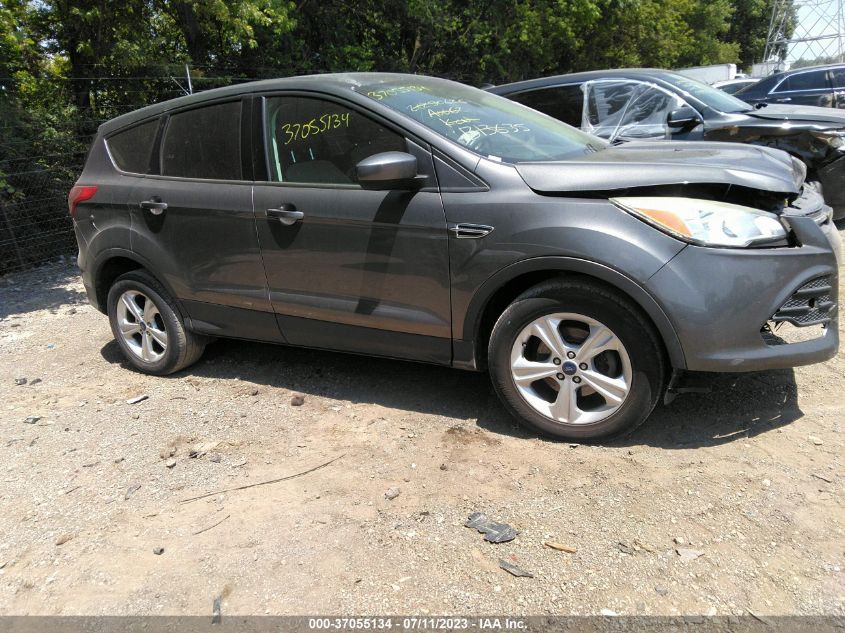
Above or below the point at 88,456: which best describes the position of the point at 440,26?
above

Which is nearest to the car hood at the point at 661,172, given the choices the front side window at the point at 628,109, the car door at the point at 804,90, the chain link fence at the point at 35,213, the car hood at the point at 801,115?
the front side window at the point at 628,109

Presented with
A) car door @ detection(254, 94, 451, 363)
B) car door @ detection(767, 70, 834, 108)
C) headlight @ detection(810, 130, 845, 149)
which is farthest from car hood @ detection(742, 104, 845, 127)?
car door @ detection(767, 70, 834, 108)

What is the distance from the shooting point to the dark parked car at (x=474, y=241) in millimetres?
2943

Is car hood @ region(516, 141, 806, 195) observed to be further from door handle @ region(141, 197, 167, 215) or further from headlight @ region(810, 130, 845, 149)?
headlight @ region(810, 130, 845, 149)

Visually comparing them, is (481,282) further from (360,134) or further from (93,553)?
(93,553)

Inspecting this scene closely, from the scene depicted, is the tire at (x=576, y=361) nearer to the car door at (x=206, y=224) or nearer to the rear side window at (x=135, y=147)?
the car door at (x=206, y=224)

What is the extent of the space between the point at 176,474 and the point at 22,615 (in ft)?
3.21

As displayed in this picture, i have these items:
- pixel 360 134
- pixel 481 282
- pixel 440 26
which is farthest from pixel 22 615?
pixel 440 26

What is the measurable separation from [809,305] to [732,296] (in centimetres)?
43

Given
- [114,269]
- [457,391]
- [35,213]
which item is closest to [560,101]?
[457,391]

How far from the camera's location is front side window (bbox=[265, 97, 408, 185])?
11.7 ft

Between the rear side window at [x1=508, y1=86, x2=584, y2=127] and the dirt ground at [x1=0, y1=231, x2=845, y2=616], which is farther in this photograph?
the rear side window at [x1=508, y1=86, x2=584, y2=127]

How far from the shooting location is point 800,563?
2.43 metres

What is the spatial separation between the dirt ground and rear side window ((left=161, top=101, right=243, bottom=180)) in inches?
54.2
